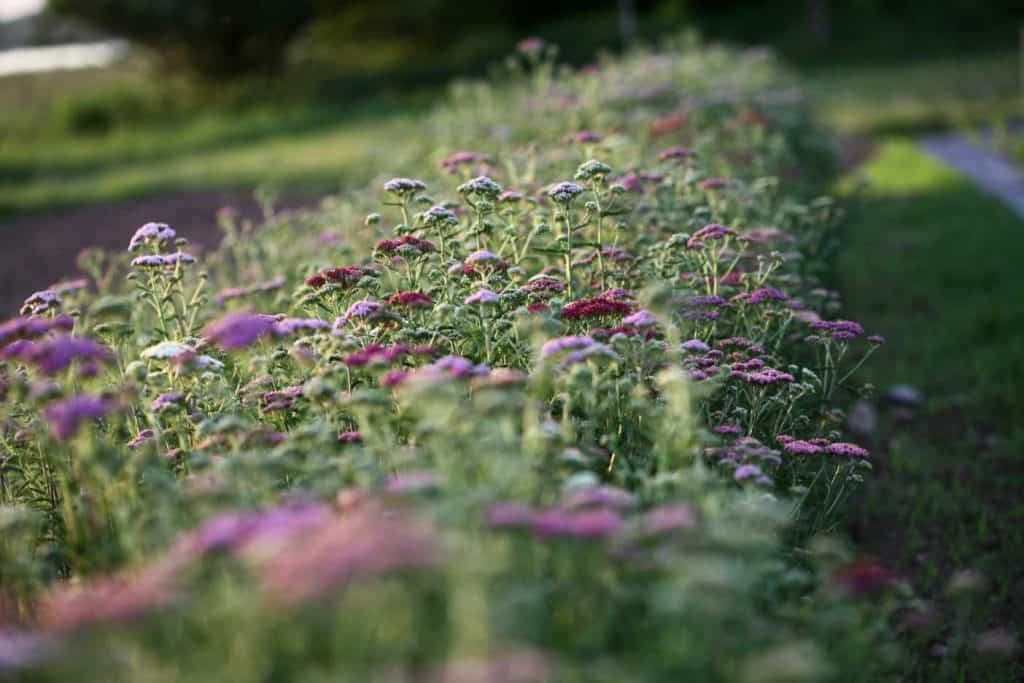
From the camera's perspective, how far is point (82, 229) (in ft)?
38.6

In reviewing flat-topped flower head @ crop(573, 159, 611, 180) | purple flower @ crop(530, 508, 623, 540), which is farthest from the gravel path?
purple flower @ crop(530, 508, 623, 540)

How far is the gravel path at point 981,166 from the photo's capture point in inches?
449

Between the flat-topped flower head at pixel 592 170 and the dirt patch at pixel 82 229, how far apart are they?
20.3 feet

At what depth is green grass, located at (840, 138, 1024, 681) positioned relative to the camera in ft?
14.3

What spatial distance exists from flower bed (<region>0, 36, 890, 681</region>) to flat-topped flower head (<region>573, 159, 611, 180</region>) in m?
0.02

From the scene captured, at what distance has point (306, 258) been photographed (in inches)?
242

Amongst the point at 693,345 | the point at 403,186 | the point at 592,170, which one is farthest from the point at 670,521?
the point at 403,186

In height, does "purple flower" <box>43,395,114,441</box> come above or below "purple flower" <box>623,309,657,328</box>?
above

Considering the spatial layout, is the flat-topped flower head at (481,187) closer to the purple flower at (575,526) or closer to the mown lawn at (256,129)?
the purple flower at (575,526)

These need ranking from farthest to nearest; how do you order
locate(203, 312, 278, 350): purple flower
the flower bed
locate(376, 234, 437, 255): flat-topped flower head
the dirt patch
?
1. the dirt patch
2. locate(376, 234, 437, 255): flat-topped flower head
3. locate(203, 312, 278, 350): purple flower
4. the flower bed

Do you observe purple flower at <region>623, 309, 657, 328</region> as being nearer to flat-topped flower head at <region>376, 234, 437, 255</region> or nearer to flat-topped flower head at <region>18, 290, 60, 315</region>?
flat-topped flower head at <region>376, 234, 437, 255</region>

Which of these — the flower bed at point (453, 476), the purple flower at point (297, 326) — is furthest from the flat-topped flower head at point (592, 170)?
the purple flower at point (297, 326)

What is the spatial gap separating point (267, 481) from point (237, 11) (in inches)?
879

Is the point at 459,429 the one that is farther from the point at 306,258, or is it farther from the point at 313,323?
the point at 306,258
